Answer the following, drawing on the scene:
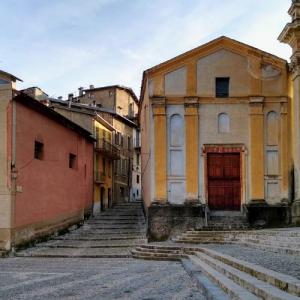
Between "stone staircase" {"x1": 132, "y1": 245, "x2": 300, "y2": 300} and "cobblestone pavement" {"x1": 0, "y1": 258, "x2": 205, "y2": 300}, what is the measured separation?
35 centimetres

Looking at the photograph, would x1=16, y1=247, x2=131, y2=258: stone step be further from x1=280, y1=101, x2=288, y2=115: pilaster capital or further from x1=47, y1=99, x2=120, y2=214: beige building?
x1=47, y1=99, x2=120, y2=214: beige building

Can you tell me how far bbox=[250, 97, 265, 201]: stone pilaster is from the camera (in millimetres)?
22562

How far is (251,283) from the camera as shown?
825 centimetres

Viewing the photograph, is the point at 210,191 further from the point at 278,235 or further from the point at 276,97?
the point at 278,235

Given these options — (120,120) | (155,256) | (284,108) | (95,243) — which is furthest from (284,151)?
(120,120)

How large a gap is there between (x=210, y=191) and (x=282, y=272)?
14281mm

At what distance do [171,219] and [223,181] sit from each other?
110 inches

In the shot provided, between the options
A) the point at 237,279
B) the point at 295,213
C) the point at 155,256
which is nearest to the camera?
the point at 237,279

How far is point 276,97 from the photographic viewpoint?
22797 millimetres

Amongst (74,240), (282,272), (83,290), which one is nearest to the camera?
(282,272)

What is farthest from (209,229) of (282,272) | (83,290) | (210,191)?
(282,272)

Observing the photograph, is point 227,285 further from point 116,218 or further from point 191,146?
point 116,218

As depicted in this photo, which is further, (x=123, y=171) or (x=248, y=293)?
(x=123, y=171)

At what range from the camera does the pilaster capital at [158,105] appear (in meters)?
22.9
